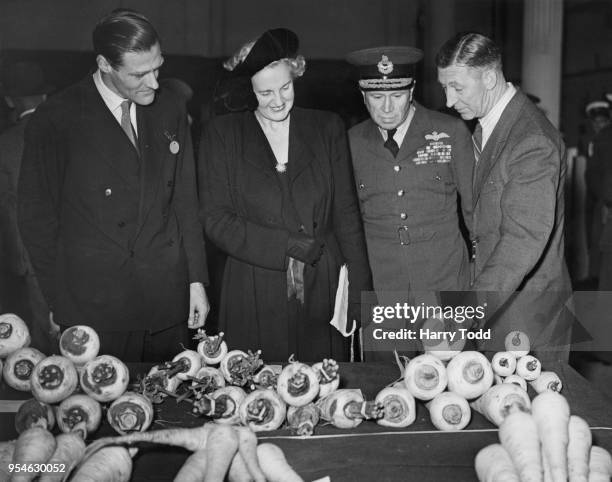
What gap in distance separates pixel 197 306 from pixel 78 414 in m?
0.89

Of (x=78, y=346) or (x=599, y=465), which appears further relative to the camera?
(x=78, y=346)

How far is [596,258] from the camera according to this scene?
14.9 feet

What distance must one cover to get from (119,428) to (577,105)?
17.0ft

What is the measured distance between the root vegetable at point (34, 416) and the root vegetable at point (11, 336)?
208mm

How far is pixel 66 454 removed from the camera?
4.58 ft

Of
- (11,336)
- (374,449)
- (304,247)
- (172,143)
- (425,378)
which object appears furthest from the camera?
(304,247)

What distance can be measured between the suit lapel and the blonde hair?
0.65m

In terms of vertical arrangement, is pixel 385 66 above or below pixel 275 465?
above

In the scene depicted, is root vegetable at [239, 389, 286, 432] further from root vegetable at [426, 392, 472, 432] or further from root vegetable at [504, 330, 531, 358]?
root vegetable at [504, 330, 531, 358]

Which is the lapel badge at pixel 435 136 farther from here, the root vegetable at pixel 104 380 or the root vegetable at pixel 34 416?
the root vegetable at pixel 34 416

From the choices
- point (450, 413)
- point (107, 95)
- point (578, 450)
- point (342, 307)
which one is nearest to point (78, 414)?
point (450, 413)

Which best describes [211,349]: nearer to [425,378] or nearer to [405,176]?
[425,378]

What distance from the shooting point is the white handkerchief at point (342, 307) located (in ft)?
8.30

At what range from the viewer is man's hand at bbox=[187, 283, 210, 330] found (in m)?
2.41
